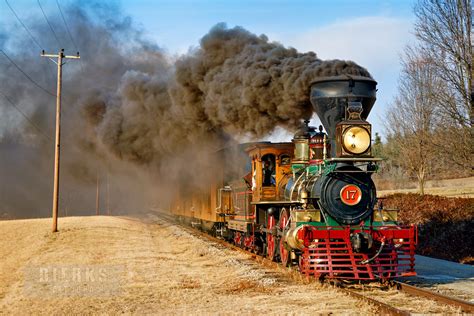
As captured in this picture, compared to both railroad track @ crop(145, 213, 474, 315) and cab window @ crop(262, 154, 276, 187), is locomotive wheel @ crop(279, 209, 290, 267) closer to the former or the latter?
railroad track @ crop(145, 213, 474, 315)

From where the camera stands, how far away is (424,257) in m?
16.3

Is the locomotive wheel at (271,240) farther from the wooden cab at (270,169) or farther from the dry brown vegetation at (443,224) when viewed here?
the dry brown vegetation at (443,224)

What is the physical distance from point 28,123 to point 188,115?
87.5ft

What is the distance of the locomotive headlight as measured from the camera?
33.7 ft

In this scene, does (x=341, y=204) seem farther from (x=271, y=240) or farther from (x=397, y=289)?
(x=271, y=240)

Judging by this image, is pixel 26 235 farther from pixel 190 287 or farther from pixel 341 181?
pixel 341 181

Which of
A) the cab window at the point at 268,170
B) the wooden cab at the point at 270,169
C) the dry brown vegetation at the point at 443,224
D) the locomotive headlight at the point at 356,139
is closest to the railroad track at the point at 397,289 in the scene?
the wooden cab at the point at 270,169

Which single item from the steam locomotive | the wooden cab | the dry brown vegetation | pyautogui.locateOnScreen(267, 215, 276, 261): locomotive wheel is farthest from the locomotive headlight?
the dry brown vegetation

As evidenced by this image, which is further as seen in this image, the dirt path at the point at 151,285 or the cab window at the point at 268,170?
the cab window at the point at 268,170

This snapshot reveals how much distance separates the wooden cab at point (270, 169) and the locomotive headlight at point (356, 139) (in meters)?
3.14

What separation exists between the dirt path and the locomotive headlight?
2505 mm

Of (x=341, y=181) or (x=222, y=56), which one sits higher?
(x=222, y=56)

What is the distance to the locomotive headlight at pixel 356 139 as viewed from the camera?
10281 mm

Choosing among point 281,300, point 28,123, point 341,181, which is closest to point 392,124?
point 341,181
